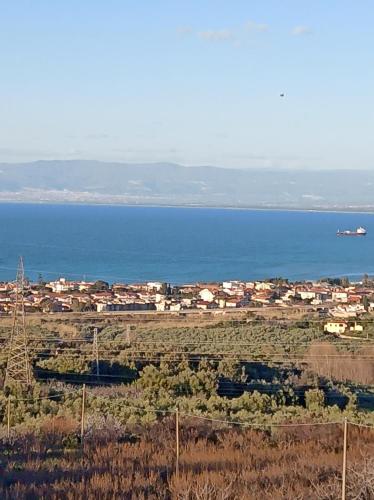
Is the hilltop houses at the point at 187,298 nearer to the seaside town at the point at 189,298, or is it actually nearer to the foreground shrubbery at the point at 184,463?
the seaside town at the point at 189,298

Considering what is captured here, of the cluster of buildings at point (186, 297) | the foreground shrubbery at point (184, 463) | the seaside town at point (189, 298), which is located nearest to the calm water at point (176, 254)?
the seaside town at point (189, 298)

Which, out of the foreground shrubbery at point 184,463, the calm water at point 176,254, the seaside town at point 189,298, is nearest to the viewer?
the foreground shrubbery at point 184,463

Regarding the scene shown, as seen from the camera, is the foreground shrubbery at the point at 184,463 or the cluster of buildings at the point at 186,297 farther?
the cluster of buildings at the point at 186,297

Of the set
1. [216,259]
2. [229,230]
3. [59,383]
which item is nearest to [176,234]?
[229,230]

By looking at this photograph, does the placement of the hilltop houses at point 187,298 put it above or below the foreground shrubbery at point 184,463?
below

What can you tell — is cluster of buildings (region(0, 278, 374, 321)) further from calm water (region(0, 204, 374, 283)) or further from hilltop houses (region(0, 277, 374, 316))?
calm water (region(0, 204, 374, 283))

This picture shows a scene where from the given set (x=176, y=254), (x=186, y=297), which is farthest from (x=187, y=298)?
(x=176, y=254)

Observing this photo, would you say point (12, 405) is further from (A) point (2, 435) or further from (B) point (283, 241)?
(B) point (283, 241)

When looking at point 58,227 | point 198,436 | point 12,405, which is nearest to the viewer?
point 198,436
